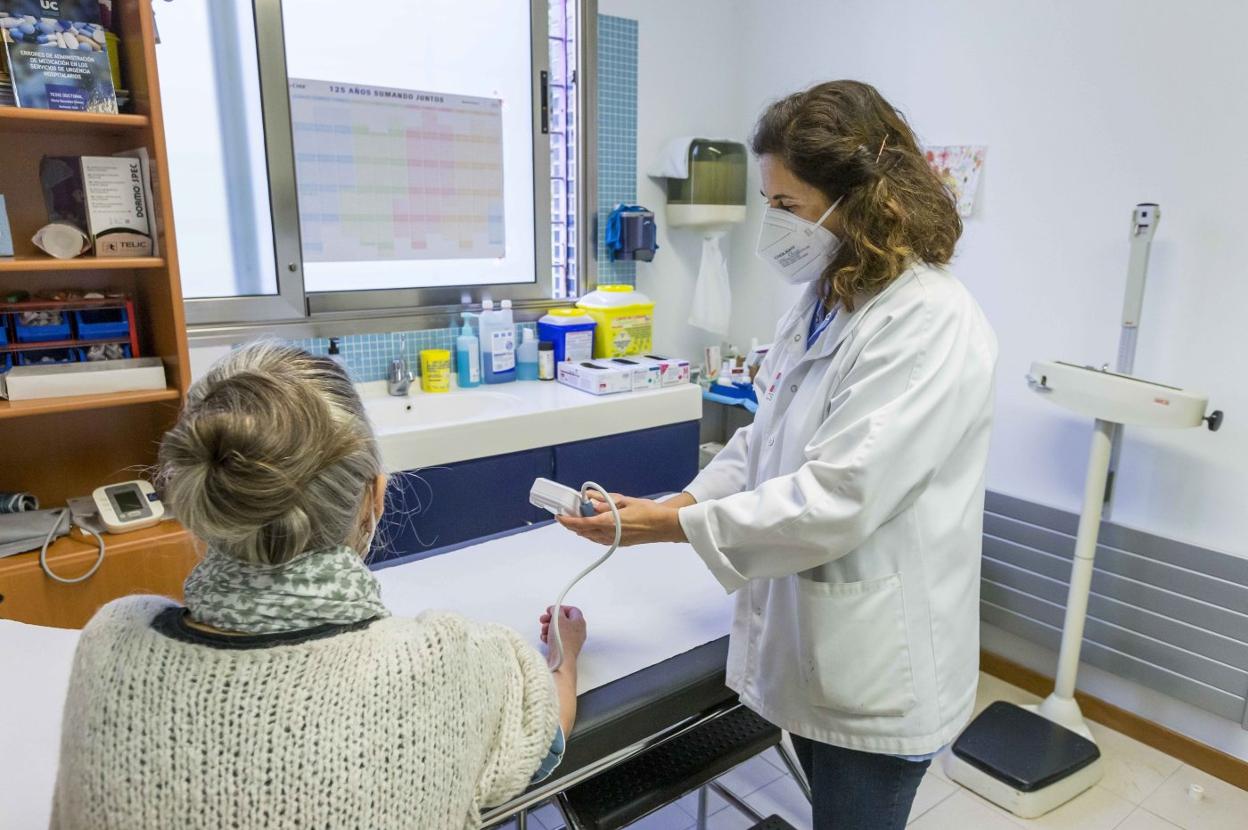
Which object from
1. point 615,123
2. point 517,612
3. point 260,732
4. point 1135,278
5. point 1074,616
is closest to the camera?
point 260,732

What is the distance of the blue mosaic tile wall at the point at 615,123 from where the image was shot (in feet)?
8.93

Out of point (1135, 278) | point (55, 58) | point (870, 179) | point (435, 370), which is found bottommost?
point (435, 370)

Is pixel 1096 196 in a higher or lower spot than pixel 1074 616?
higher

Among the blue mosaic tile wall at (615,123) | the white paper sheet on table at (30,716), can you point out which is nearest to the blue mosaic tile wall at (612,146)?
the blue mosaic tile wall at (615,123)

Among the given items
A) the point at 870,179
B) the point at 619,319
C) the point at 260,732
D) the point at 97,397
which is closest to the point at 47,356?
the point at 97,397

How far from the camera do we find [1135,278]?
6.40ft

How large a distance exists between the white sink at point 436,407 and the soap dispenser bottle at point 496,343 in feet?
0.36

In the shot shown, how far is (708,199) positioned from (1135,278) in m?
1.43

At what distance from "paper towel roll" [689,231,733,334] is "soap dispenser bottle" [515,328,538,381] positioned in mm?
719

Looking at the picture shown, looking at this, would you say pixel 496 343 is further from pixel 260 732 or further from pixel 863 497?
pixel 260 732

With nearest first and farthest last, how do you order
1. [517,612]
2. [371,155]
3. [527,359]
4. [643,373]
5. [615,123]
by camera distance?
[517,612] < [371,155] < [643,373] < [527,359] < [615,123]

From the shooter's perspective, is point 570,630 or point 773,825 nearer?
point 570,630

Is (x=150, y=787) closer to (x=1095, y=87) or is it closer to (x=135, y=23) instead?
(x=135, y=23)

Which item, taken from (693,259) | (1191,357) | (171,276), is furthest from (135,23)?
(1191,357)
